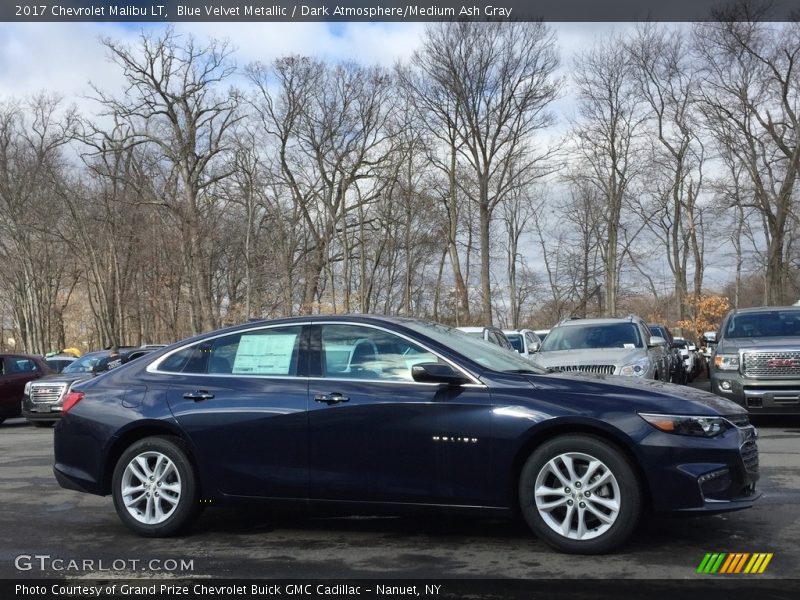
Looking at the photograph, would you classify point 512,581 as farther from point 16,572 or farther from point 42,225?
point 42,225

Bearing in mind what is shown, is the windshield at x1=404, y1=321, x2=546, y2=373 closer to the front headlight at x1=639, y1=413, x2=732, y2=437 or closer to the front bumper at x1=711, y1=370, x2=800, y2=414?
the front headlight at x1=639, y1=413, x2=732, y2=437

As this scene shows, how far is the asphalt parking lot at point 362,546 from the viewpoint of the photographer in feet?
16.9

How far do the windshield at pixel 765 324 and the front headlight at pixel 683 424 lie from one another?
880cm

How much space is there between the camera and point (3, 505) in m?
7.67

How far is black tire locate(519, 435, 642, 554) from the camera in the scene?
528cm

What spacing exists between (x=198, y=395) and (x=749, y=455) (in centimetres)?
393

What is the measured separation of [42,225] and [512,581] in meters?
53.6

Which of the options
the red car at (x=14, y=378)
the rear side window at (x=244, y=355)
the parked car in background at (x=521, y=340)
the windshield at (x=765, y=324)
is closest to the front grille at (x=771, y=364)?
the windshield at (x=765, y=324)

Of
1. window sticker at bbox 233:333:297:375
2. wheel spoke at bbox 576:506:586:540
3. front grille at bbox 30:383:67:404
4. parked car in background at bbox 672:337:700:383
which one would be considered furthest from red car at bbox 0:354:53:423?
parked car in background at bbox 672:337:700:383

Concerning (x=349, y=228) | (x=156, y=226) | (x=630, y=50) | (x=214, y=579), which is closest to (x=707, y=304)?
(x=630, y=50)

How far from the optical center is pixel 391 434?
5656mm

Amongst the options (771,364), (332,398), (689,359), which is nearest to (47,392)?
(332,398)

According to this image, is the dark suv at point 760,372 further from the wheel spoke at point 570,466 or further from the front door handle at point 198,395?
the front door handle at point 198,395

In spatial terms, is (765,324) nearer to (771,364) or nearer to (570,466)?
(771,364)
